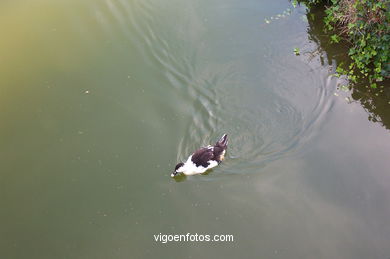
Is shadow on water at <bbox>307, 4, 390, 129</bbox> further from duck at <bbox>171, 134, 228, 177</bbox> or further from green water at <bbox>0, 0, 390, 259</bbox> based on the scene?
duck at <bbox>171, 134, 228, 177</bbox>

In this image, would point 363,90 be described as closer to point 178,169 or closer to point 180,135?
point 180,135

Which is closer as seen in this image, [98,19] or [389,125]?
[389,125]

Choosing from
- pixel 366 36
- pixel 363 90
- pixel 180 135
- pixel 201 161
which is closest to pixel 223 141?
pixel 201 161

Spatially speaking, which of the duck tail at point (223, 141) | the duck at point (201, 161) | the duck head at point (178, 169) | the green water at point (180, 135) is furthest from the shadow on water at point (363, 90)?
the duck head at point (178, 169)

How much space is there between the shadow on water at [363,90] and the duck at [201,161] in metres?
2.42

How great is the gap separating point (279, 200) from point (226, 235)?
826mm

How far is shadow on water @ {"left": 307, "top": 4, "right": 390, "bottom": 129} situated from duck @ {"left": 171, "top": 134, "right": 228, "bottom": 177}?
242 cm

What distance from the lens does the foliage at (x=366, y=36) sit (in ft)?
18.9

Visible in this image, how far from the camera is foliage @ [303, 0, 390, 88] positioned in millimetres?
5758

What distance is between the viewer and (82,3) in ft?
25.1

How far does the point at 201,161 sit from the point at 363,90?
2.91 metres

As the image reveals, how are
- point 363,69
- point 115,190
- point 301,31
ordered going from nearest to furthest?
point 115,190 < point 363,69 < point 301,31

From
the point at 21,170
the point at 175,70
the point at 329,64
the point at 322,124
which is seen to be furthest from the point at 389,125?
the point at 21,170

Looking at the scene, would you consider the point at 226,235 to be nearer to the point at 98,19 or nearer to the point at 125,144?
the point at 125,144
